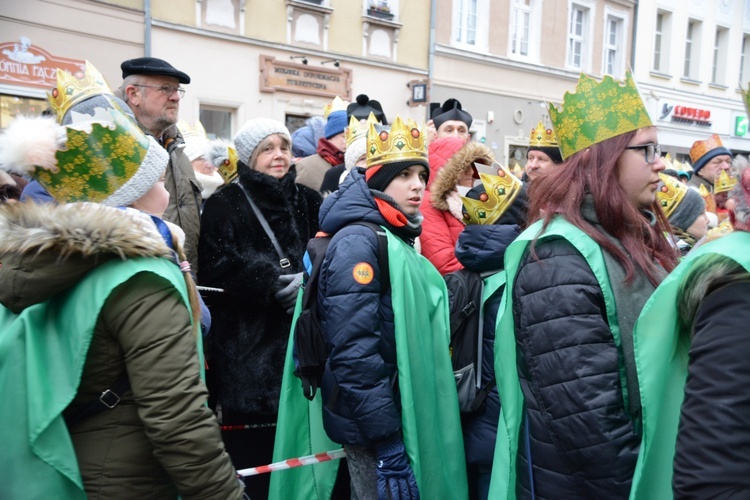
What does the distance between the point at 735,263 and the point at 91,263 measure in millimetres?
1598

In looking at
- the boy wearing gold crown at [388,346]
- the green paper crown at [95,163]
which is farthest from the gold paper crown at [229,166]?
the green paper crown at [95,163]

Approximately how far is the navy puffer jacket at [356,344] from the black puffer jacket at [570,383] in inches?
27.8

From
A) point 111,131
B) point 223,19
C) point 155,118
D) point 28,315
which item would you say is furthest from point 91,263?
point 223,19

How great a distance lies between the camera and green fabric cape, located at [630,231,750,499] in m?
1.60

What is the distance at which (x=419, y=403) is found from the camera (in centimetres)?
270

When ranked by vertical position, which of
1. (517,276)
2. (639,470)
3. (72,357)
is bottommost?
(639,470)

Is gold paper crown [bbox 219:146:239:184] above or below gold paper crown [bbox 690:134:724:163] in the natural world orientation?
below

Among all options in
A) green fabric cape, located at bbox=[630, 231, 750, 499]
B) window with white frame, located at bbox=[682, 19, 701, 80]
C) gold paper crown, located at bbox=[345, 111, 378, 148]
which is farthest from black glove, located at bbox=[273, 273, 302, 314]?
window with white frame, located at bbox=[682, 19, 701, 80]

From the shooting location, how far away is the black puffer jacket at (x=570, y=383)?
174 cm

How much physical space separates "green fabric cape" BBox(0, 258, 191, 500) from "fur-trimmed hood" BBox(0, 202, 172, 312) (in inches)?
2.0

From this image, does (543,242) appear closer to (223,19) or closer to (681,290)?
(681,290)

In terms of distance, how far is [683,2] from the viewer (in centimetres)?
2123

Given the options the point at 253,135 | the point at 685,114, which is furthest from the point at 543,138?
the point at 685,114

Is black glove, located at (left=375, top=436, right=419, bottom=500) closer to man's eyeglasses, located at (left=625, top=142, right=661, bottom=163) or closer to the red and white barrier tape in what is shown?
the red and white barrier tape
